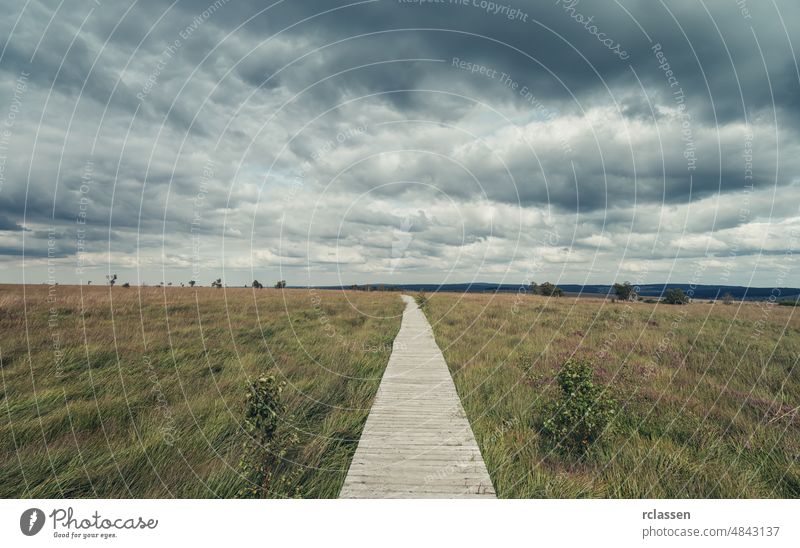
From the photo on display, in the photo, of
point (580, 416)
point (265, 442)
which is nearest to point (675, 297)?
point (580, 416)

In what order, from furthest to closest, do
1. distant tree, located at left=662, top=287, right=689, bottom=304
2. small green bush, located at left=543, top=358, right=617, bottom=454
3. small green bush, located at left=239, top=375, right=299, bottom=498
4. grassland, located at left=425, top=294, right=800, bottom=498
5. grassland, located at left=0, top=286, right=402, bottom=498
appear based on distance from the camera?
distant tree, located at left=662, top=287, right=689, bottom=304, small green bush, located at left=543, top=358, right=617, bottom=454, grassland, located at left=425, top=294, right=800, bottom=498, grassland, located at left=0, top=286, right=402, bottom=498, small green bush, located at left=239, top=375, right=299, bottom=498

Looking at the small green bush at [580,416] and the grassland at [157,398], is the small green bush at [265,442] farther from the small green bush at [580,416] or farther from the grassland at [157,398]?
the small green bush at [580,416]

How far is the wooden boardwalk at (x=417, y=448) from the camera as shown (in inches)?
205

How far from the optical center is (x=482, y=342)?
14.0 metres

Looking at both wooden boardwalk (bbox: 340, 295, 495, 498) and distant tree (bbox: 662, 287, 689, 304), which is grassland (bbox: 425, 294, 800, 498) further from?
distant tree (bbox: 662, 287, 689, 304)

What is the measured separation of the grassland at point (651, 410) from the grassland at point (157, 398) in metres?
2.70

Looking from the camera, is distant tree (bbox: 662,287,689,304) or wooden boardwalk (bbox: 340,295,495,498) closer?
wooden boardwalk (bbox: 340,295,495,498)

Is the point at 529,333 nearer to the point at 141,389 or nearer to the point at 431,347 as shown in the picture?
the point at 431,347

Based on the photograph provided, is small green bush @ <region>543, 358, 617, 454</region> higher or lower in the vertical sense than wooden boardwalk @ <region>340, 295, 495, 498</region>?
higher

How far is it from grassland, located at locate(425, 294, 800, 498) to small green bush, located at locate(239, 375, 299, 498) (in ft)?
10.00

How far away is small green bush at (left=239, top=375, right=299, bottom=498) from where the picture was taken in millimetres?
5148

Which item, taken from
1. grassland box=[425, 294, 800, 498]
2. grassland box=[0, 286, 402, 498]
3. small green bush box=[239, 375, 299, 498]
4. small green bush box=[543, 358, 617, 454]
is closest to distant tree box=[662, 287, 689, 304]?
grassland box=[425, 294, 800, 498]

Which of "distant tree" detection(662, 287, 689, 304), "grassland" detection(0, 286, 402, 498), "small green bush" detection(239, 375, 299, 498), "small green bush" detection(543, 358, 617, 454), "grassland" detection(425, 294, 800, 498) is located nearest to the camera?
"small green bush" detection(239, 375, 299, 498)
